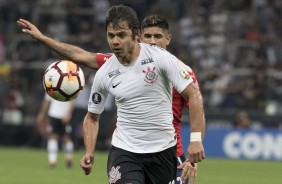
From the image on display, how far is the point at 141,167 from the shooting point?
745 centimetres

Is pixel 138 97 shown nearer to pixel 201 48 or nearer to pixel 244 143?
pixel 244 143

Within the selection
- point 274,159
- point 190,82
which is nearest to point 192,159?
point 190,82

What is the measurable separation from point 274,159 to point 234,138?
1.17 metres

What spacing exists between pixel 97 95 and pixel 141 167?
0.79 metres

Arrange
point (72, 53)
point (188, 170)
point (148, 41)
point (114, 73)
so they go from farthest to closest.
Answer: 1. point (148, 41)
2. point (72, 53)
3. point (114, 73)
4. point (188, 170)

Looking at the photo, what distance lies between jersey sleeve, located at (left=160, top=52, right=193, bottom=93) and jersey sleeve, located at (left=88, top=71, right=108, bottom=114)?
24.8 inches

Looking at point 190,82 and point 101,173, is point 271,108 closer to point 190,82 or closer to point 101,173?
point 101,173

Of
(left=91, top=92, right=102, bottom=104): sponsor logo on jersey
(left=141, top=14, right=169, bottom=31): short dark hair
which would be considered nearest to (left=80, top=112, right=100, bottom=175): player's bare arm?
(left=91, top=92, right=102, bottom=104): sponsor logo on jersey

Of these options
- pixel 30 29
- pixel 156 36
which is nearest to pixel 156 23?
pixel 156 36

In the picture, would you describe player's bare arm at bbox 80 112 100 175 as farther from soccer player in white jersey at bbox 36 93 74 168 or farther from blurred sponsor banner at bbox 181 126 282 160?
blurred sponsor banner at bbox 181 126 282 160

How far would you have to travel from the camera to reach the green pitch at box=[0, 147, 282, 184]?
15.0 m

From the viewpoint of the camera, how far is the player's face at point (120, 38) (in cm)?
725

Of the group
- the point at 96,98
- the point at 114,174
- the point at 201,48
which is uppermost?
the point at 201,48

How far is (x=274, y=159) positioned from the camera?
2219 cm
